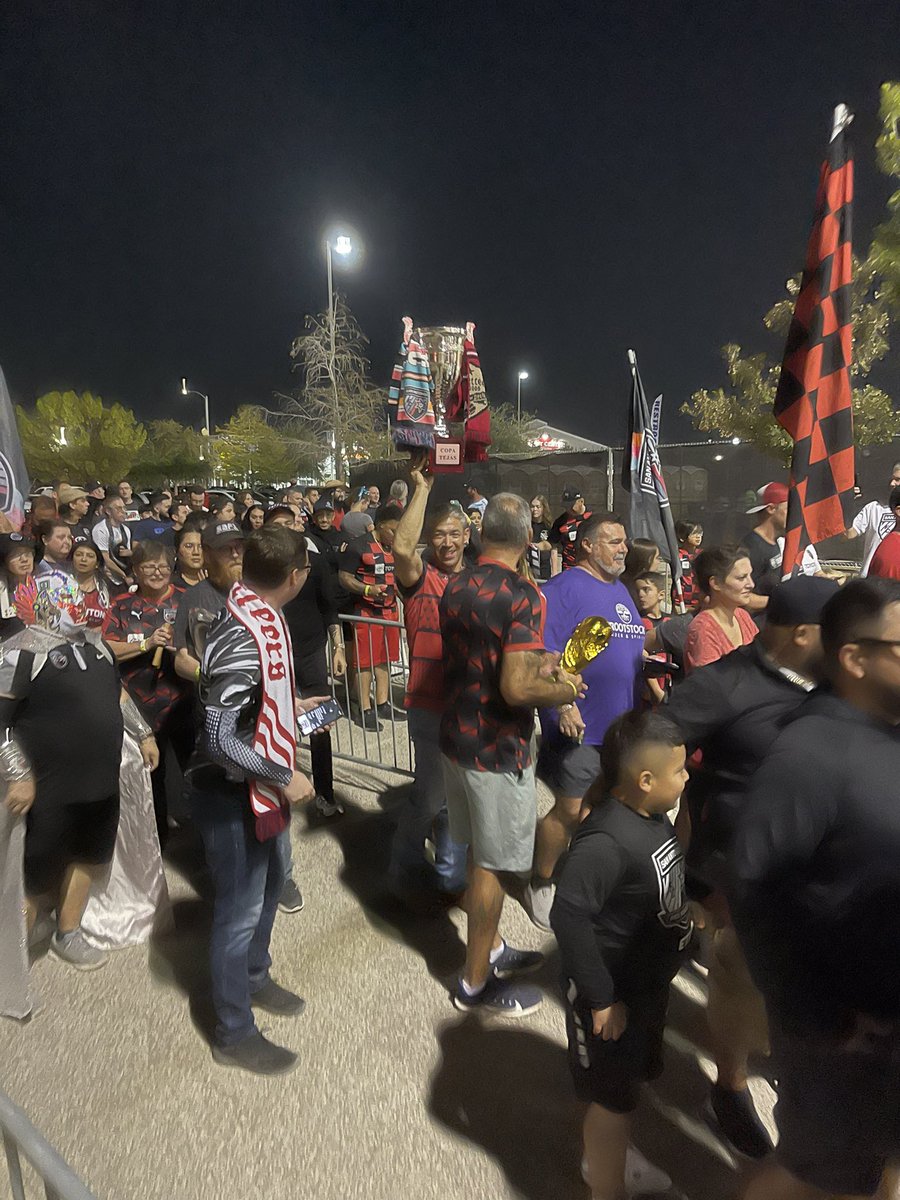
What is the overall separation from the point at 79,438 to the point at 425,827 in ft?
229

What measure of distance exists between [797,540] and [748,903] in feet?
6.57

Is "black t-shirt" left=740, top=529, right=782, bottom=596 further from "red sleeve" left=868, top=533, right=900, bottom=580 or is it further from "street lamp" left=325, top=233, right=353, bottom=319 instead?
"street lamp" left=325, top=233, right=353, bottom=319

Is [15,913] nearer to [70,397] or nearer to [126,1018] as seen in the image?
[126,1018]

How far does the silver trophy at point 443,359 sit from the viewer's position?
3624 mm

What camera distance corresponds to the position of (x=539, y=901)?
3.48 meters

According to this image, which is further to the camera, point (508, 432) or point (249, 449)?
point (508, 432)

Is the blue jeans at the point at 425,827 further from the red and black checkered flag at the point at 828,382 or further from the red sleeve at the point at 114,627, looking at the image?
the red and black checkered flag at the point at 828,382

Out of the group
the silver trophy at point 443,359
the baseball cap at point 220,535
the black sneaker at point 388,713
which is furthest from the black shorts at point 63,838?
the black sneaker at point 388,713

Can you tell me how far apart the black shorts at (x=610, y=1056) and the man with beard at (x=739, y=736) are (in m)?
0.53

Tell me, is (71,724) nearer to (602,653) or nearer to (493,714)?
(493,714)

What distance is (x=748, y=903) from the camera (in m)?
1.57

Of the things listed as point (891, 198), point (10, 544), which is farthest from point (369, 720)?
point (891, 198)

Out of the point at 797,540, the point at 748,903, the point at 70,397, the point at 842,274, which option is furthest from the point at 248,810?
the point at 70,397

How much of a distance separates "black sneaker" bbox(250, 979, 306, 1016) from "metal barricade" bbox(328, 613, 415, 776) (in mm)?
2301
